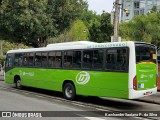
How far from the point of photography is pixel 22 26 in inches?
1029

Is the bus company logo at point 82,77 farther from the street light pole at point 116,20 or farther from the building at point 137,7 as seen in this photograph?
the building at point 137,7

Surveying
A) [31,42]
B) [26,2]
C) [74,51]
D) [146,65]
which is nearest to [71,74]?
[74,51]

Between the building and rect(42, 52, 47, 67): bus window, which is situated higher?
the building

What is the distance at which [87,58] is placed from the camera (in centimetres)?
1460

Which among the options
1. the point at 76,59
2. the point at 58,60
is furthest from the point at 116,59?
the point at 58,60

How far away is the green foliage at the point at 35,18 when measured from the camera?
1006 inches

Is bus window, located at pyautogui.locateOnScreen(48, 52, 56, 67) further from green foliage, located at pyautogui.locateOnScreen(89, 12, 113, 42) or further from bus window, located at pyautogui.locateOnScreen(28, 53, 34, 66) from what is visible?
green foliage, located at pyautogui.locateOnScreen(89, 12, 113, 42)

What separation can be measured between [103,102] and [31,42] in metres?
15.7

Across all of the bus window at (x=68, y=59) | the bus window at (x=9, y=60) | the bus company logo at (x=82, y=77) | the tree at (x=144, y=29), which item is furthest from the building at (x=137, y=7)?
the bus company logo at (x=82, y=77)

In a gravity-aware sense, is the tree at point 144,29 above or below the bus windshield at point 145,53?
above

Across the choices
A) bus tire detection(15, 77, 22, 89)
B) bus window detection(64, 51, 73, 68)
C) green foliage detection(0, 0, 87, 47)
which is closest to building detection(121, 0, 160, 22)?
green foliage detection(0, 0, 87, 47)

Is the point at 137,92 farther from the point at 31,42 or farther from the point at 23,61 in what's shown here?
the point at 31,42

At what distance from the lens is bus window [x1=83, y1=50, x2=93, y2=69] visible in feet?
47.3

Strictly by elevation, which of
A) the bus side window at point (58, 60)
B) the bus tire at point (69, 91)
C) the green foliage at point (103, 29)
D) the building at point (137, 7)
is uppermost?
the building at point (137, 7)
